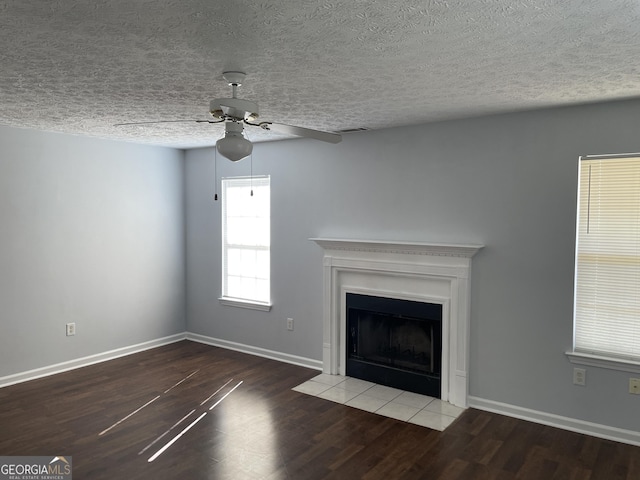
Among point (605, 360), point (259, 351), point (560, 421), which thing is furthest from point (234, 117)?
point (259, 351)

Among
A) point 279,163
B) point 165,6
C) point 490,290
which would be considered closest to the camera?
point 165,6

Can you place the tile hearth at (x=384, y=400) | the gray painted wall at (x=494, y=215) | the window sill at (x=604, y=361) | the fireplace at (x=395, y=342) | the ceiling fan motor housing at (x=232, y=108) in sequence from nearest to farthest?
the ceiling fan motor housing at (x=232, y=108), the window sill at (x=604, y=361), the gray painted wall at (x=494, y=215), the tile hearth at (x=384, y=400), the fireplace at (x=395, y=342)

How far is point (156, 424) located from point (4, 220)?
2.40 metres

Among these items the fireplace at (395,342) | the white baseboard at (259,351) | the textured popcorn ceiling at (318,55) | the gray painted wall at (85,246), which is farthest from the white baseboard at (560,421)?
the gray painted wall at (85,246)

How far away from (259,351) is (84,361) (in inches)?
72.0

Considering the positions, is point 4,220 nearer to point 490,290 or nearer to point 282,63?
point 282,63

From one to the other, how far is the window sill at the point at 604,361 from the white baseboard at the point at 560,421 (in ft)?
1.45

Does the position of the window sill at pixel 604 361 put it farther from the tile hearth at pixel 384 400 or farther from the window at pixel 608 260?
the tile hearth at pixel 384 400

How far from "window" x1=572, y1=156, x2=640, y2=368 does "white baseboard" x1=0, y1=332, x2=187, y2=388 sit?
14.7ft

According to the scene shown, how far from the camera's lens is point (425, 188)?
4.31m

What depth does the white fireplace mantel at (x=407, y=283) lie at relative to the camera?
408 centimetres

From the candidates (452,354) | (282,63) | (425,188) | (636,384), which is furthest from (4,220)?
(636,384)

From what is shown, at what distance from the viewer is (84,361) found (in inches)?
202

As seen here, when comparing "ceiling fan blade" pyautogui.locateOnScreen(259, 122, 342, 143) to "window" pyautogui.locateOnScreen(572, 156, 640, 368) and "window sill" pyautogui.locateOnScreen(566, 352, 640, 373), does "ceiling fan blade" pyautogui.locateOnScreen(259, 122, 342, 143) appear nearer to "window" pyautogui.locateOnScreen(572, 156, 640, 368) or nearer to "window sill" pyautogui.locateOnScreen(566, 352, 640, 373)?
"window" pyautogui.locateOnScreen(572, 156, 640, 368)
